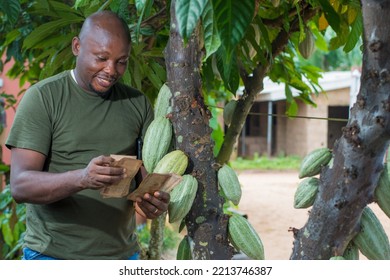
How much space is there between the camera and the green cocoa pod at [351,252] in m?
1.04

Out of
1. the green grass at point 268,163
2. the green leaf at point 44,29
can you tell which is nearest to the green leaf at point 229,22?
the green leaf at point 44,29

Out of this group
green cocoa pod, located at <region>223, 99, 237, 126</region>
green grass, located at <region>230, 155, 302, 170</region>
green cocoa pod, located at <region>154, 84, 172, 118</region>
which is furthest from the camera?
green grass, located at <region>230, 155, 302, 170</region>

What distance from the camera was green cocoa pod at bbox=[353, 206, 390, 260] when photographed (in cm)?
104

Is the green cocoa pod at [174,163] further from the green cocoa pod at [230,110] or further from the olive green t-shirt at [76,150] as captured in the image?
the green cocoa pod at [230,110]

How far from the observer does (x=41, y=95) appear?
53.7 inches

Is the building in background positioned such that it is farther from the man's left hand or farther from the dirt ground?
the man's left hand

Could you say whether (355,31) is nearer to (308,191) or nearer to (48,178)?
(308,191)

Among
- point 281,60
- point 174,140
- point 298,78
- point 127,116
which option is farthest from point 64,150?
point 298,78

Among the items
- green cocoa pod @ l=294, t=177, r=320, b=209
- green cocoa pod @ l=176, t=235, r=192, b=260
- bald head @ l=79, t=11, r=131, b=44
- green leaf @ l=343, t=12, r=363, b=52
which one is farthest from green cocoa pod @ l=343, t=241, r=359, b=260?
bald head @ l=79, t=11, r=131, b=44

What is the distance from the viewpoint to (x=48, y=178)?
4.08ft

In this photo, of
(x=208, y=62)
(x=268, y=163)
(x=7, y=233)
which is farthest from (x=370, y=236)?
(x=268, y=163)

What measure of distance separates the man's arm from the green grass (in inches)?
445

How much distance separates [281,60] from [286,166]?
35.4 feet

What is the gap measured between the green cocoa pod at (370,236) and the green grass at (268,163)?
1146 cm
